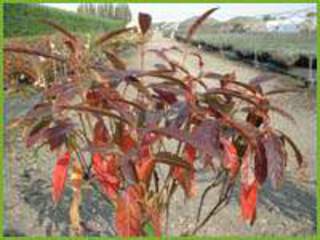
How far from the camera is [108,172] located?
3.61ft

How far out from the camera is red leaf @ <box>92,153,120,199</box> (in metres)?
1.10

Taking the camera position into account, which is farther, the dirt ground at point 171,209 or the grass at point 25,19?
the grass at point 25,19

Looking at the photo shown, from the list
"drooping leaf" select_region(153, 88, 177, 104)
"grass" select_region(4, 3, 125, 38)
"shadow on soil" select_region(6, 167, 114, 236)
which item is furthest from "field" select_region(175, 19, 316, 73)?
"drooping leaf" select_region(153, 88, 177, 104)

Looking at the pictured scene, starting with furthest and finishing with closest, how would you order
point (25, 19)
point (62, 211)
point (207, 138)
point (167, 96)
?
Answer: point (25, 19) → point (62, 211) → point (167, 96) → point (207, 138)

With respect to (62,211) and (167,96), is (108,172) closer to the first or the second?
(167,96)

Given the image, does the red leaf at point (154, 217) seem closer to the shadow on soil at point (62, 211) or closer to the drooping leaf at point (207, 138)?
the drooping leaf at point (207, 138)

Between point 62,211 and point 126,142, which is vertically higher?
point 126,142

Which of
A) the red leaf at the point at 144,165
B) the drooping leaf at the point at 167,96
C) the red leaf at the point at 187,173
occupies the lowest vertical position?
the red leaf at the point at 187,173

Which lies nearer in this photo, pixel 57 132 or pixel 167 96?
pixel 57 132

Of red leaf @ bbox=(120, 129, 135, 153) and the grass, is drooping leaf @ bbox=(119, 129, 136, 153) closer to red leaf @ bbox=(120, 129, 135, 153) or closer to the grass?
red leaf @ bbox=(120, 129, 135, 153)

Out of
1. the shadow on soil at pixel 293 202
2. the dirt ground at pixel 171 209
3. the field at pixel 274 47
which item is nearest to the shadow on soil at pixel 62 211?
the dirt ground at pixel 171 209

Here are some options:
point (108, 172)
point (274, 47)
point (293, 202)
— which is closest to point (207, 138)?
point (108, 172)

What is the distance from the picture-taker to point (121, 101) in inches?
41.1

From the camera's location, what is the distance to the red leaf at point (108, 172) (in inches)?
43.3
